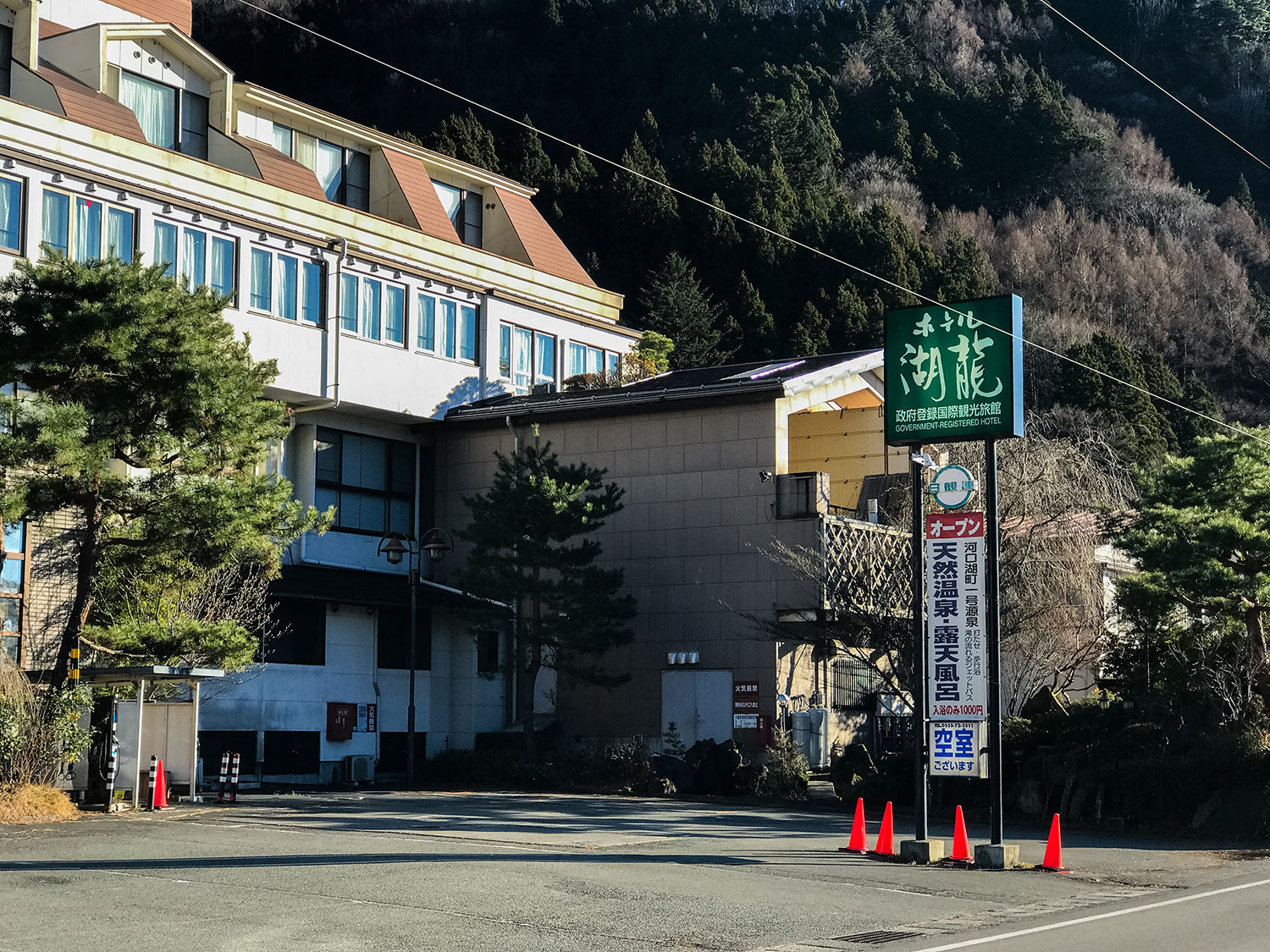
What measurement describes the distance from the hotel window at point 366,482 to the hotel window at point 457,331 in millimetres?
2551

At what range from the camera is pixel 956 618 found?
1814 centimetres

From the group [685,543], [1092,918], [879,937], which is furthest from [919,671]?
[685,543]

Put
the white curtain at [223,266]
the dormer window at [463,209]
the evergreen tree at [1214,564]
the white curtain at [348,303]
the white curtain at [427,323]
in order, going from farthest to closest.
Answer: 1. the dormer window at [463,209]
2. the white curtain at [427,323]
3. the white curtain at [348,303]
4. the white curtain at [223,266]
5. the evergreen tree at [1214,564]

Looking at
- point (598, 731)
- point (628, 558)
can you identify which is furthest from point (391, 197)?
point (598, 731)

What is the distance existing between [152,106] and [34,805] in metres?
17.7

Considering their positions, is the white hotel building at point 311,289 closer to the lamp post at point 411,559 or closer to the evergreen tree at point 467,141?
the lamp post at point 411,559

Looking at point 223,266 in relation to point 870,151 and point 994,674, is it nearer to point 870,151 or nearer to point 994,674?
point 994,674

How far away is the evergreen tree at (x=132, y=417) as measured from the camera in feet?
67.9

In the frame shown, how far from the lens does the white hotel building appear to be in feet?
94.5

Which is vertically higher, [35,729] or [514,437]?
[514,437]

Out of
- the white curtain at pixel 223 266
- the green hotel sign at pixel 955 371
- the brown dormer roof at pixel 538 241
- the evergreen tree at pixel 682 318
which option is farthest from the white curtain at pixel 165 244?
the evergreen tree at pixel 682 318

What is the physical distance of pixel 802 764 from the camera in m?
27.4

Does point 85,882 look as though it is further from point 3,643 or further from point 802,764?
point 802,764

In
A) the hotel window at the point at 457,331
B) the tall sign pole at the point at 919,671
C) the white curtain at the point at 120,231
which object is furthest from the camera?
the hotel window at the point at 457,331
